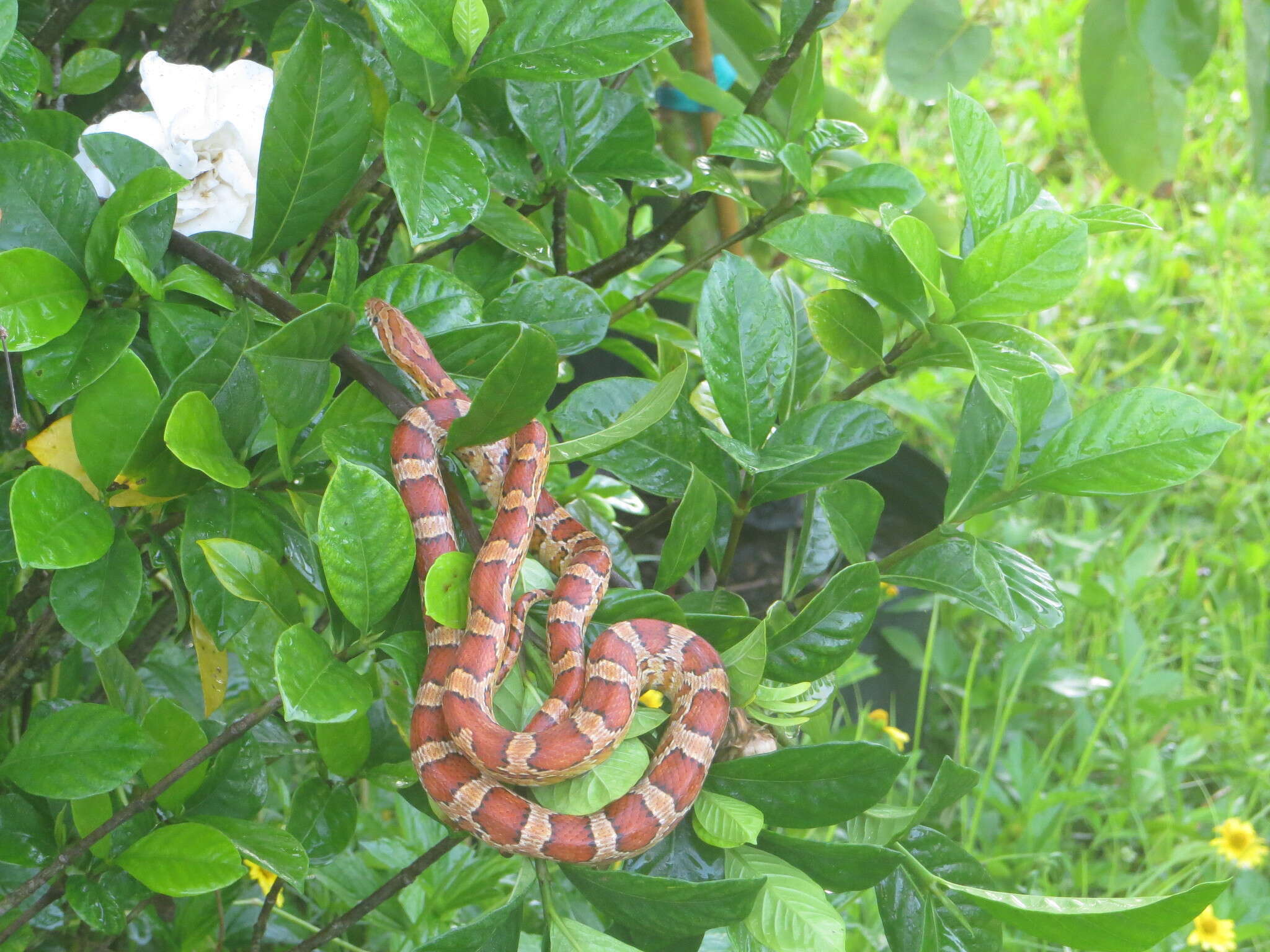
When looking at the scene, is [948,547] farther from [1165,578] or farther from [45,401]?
[1165,578]

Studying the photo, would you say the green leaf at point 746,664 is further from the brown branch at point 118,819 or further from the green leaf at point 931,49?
the green leaf at point 931,49

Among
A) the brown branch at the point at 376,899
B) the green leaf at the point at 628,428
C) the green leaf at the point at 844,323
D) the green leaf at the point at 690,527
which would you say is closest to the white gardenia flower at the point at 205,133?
the green leaf at the point at 628,428

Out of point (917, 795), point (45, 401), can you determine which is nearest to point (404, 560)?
point (45, 401)

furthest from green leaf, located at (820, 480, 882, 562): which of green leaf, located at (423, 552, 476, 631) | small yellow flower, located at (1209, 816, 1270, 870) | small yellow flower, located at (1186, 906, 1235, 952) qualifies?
small yellow flower, located at (1209, 816, 1270, 870)

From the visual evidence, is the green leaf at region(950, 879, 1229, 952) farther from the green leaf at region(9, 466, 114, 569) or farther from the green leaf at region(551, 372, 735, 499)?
the green leaf at region(9, 466, 114, 569)

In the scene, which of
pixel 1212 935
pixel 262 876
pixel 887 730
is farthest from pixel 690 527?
pixel 1212 935

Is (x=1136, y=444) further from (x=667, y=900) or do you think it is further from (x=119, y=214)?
(x=119, y=214)
